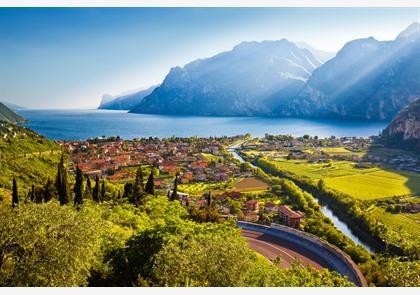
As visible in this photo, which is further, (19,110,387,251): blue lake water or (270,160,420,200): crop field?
(19,110,387,251): blue lake water

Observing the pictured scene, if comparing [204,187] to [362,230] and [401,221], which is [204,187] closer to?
[362,230]

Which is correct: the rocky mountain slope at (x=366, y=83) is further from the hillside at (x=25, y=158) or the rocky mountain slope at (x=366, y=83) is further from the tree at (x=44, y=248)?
the tree at (x=44, y=248)

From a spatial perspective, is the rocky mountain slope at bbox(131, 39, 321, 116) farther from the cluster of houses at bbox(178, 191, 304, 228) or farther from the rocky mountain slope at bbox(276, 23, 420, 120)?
the cluster of houses at bbox(178, 191, 304, 228)

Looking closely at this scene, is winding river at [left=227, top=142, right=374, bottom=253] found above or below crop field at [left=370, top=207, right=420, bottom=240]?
below

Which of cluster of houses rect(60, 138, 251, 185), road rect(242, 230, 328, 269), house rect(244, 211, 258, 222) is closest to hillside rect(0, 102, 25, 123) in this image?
cluster of houses rect(60, 138, 251, 185)

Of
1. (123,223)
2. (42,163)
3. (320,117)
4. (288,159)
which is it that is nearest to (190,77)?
(320,117)

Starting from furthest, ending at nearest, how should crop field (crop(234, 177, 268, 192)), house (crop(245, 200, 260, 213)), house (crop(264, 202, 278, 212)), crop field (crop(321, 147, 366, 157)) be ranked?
crop field (crop(321, 147, 366, 157))
crop field (crop(234, 177, 268, 192))
house (crop(264, 202, 278, 212))
house (crop(245, 200, 260, 213))

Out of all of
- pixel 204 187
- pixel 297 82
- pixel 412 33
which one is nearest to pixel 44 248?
pixel 204 187
